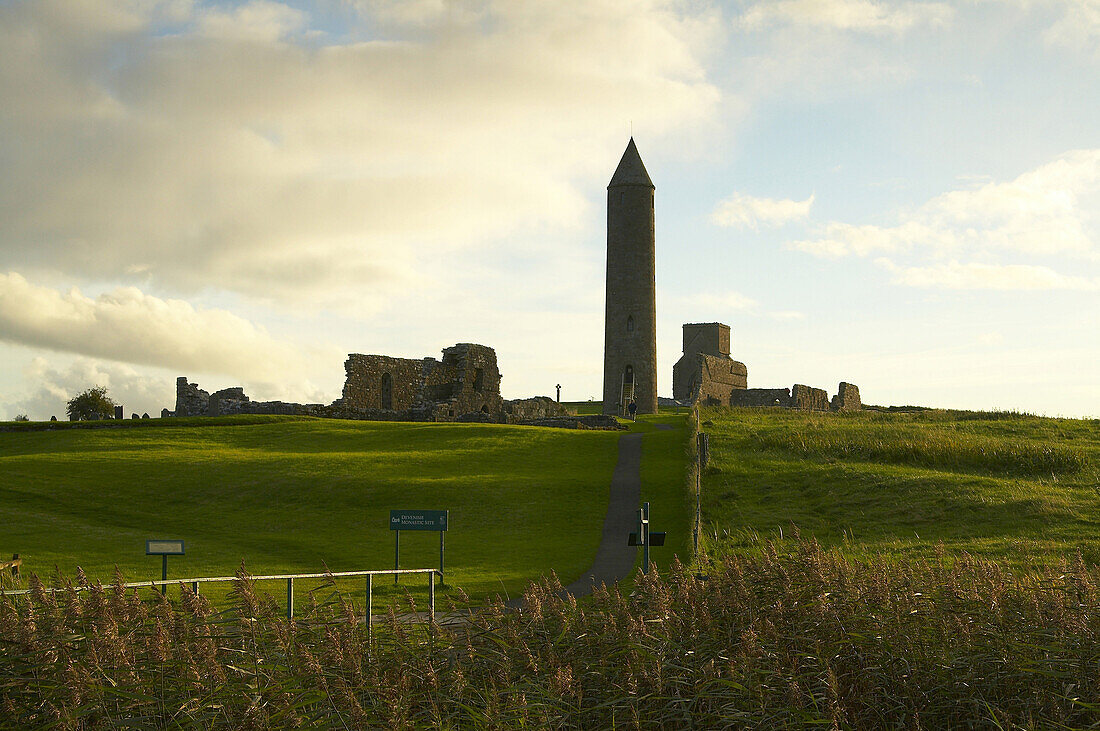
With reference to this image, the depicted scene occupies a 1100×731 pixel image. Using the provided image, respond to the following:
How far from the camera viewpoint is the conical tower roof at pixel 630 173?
5831 centimetres

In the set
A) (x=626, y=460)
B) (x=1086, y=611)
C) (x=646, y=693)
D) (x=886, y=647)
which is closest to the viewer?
(x=646, y=693)

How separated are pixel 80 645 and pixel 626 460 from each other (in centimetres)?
2673

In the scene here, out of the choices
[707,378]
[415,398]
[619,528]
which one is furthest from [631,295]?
[619,528]

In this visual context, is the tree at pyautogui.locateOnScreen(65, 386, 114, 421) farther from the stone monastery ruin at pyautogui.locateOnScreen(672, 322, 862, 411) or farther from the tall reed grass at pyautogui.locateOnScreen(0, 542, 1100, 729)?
the tall reed grass at pyautogui.locateOnScreen(0, 542, 1100, 729)

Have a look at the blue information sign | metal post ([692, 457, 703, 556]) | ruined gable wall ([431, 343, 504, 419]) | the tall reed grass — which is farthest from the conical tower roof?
the tall reed grass

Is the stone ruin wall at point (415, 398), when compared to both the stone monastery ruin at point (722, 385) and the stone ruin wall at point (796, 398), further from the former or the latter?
the stone ruin wall at point (796, 398)

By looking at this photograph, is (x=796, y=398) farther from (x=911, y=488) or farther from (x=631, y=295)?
(x=911, y=488)

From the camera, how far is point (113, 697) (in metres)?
5.64

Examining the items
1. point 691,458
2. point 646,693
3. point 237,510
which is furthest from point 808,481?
point 646,693

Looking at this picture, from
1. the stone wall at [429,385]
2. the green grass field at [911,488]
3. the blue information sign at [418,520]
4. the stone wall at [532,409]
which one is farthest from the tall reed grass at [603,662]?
the stone wall at [532,409]

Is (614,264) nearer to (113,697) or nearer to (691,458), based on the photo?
(691,458)

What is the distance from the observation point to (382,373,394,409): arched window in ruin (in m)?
51.0

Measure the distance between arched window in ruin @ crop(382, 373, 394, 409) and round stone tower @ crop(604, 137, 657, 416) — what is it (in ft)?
45.3

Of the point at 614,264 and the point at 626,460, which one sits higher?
the point at 614,264
